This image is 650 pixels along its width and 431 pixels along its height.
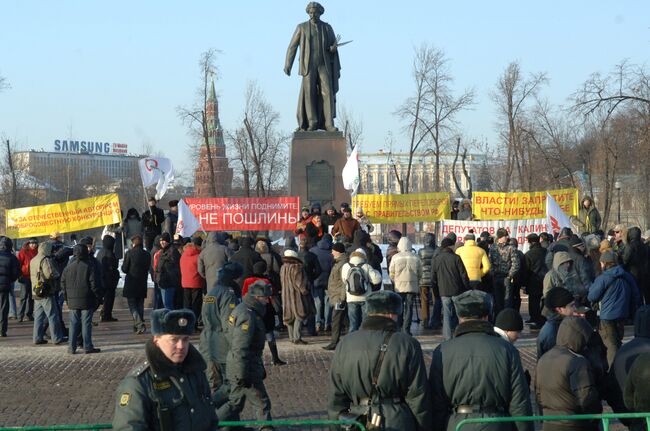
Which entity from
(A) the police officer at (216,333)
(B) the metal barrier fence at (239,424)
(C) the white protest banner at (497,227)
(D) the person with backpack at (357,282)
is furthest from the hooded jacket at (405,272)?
(B) the metal barrier fence at (239,424)

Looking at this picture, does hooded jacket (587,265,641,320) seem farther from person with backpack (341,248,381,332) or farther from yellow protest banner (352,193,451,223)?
yellow protest banner (352,193,451,223)

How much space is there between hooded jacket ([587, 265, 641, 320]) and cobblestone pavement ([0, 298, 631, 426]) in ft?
4.41

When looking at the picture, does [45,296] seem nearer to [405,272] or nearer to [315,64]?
[405,272]

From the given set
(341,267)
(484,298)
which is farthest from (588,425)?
(341,267)

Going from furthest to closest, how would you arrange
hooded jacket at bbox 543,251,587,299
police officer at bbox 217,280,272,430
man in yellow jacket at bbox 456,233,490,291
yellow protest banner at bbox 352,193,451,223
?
1. yellow protest banner at bbox 352,193,451,223
2. man in yellow jacket at bbox 456,233,490,291
3. hooded jacket at bbox 543,251,587,299
4. police officer at bbox 217,280,272,430

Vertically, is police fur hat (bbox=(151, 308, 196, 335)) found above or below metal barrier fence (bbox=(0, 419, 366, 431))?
above

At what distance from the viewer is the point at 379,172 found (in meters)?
144

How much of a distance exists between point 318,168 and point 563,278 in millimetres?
10404

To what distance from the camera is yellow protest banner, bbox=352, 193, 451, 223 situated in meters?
26.5

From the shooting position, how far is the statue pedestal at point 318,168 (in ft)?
82.3

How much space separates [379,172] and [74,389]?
131 metres

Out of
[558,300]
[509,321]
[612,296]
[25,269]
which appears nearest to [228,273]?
[558,300]

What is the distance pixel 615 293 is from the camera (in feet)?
44.4

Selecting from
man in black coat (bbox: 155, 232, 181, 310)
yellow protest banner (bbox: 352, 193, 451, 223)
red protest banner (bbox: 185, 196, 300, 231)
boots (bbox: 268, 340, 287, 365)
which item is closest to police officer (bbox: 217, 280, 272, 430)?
boots (bbox: 268, 340, 287, 365)
